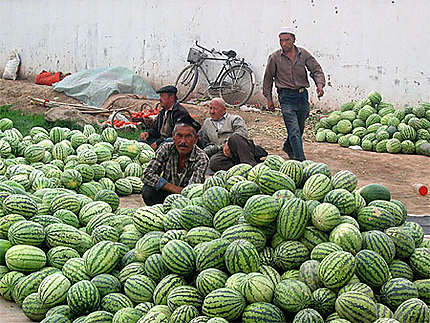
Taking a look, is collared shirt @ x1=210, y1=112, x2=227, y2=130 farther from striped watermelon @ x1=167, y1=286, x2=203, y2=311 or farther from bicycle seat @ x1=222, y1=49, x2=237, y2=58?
bicycle seat @ x1=222, y1=49, x2=237, y2=58

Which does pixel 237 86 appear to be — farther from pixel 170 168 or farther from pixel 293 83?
pixel 170 168

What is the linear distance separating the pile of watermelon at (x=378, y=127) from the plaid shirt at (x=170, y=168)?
5.63m

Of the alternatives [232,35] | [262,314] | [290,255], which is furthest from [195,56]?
[262,314]

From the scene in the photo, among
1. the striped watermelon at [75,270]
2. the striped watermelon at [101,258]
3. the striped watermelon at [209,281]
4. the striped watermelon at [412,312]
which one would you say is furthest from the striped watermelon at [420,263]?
the striped watermelon at [75,270]

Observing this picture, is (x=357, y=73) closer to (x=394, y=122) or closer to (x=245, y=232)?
(x=394, y=122)

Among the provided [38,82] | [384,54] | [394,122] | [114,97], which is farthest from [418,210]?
[38,82]

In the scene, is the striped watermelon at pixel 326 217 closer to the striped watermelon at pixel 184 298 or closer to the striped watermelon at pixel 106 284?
the striped watermelon at pixel 184 298

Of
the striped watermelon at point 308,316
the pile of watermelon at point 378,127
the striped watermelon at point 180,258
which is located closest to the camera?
the striped watermelon at point 308,316

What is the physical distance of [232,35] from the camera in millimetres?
14500

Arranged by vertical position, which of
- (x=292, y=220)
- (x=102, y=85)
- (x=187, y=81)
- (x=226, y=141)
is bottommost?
(x=102, y=85)

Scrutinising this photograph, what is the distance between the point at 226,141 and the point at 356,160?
2755mm

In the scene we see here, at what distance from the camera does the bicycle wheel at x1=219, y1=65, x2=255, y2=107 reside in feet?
46.2

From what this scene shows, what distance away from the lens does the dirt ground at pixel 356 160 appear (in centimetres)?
758

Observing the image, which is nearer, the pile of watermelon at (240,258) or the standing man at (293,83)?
→ the pile of watermelon at (240,258)
